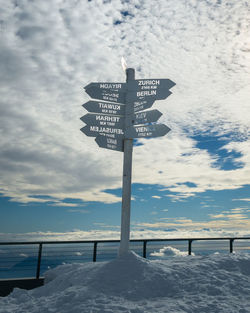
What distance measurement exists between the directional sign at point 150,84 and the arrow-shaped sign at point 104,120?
0.90 metres

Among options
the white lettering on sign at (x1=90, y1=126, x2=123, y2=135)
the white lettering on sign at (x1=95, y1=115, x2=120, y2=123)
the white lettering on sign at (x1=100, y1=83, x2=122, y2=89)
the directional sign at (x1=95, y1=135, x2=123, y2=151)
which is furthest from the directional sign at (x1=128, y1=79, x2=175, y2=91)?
the directional sign at (x1=95, y1=135, x2=123, y2=151)

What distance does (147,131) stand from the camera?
8.34m

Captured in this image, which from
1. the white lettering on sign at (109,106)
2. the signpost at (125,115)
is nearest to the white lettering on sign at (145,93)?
the signpost at (125,115)

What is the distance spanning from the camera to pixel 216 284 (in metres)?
5.95

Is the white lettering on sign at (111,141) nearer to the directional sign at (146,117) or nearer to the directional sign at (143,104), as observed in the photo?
the directional sign at (146,117)

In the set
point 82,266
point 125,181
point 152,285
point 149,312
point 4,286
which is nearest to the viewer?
point 149,312

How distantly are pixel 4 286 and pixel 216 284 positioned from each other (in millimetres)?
6354

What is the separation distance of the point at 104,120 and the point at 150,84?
1.51 m

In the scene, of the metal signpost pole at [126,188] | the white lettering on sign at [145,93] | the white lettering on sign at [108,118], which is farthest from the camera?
the white lettering on sign at [145,93]

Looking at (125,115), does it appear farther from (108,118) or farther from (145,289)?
(145,289)

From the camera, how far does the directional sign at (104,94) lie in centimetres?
848

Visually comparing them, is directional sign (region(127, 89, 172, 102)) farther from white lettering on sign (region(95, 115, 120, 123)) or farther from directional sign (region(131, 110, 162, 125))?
white lettering on sign (region(95, 115, 120, 123))

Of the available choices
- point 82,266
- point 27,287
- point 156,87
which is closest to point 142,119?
point 156,87

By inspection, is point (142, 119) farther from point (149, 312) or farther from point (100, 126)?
point (149, 312)
